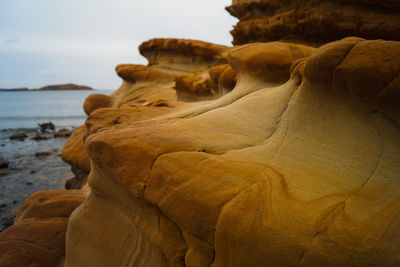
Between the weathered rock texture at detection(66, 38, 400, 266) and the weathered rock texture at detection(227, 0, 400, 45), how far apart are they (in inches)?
140

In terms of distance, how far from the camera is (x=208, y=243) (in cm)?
179

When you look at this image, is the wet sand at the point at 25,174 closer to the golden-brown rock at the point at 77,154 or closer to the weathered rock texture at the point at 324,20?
the golden-brown rock at the point at 77,154

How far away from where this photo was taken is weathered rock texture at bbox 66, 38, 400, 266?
4.89 ft

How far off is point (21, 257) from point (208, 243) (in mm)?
2620

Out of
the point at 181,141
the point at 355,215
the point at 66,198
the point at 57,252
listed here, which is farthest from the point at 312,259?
the point at 66,198

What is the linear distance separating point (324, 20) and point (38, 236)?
6.40m

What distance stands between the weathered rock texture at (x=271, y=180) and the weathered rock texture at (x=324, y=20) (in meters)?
3.55

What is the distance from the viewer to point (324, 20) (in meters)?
5.51

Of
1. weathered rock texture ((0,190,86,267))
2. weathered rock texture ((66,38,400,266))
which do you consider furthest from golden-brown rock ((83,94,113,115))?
weathered rock texture ((66,38,400,266))

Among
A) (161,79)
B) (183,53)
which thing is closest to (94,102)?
(161,79)

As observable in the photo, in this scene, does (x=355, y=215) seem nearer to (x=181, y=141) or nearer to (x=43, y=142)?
(x=181, y=141)

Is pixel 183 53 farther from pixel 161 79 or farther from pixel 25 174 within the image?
pixel 25 174

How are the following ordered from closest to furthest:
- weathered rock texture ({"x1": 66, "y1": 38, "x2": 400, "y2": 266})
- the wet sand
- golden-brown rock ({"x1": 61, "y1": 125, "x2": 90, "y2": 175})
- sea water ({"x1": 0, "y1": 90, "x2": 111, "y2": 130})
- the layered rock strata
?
A: weathered rock texture ({"x1": 66, "y1": 38, "x2": 400, "y2": 266}), the wet sand, golden-brown rock ({"x1": 61, "y1": 125, "x2": 90, "y2": 175}), the layered rock strata, sea water ({"x1": 0, "y1": 90, "x2": 111, "y2": 130})

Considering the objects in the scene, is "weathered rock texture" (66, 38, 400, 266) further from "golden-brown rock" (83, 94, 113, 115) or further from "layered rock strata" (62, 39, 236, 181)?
"golden-brown rock" (83, 94, 113, 115)
